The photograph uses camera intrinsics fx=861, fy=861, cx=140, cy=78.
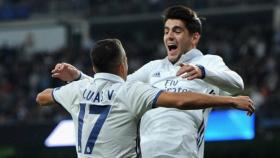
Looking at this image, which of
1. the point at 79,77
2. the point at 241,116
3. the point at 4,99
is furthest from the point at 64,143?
the point at 79,77

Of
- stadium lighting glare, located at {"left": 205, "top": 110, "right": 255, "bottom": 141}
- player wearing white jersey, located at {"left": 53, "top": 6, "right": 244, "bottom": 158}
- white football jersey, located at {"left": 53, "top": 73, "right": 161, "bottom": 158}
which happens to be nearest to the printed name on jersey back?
white football jersey, located at {"left": 53, "top": 73, "right": 161, "bottom": 158}

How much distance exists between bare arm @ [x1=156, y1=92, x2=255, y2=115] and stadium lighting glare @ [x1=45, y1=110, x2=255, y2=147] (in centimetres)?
1057

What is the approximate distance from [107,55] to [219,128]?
10789 mm

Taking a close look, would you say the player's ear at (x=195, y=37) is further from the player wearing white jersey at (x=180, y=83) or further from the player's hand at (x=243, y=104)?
the player's hand at (x=243, y=104)

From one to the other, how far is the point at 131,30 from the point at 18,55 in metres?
4.81

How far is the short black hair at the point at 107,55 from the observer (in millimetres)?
5863

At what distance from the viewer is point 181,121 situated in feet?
21.6

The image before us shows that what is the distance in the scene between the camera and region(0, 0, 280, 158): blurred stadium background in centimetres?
1627

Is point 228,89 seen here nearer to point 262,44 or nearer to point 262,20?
point 262,44

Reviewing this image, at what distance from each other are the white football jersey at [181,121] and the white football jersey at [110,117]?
1.99ft

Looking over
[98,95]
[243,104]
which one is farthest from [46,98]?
[243,104]

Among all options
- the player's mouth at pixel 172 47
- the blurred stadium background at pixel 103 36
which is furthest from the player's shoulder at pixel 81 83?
the blurred stadium background at pixel 103 36

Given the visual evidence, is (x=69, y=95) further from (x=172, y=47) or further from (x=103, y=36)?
(x=103, y=36)

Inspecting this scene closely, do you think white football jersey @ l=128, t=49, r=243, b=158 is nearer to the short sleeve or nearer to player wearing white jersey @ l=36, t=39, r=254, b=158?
player wearing white jersey @ l=36, t=39, r=254, b=158
